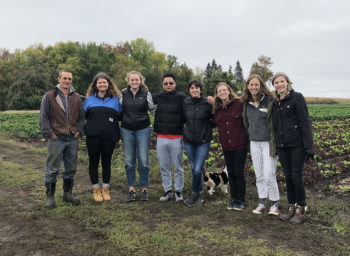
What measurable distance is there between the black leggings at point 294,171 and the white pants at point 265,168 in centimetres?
19

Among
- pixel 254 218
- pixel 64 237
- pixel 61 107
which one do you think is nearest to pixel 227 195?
pixel 254 218

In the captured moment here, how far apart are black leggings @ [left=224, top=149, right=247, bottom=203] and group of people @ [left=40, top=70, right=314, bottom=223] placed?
0.02 meters

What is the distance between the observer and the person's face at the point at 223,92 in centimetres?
474

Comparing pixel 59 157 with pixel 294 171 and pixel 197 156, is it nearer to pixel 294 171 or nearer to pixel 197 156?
pixel 197 156

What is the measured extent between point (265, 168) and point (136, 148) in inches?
90.1

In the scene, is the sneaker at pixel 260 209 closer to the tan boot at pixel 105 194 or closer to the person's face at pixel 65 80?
the tan boot at pixel 105 194

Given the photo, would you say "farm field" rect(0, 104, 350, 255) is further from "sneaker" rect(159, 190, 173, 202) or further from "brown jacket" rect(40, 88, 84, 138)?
"brown jacket" rect(40, 88, 84, 138)

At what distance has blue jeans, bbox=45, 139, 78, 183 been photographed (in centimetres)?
491

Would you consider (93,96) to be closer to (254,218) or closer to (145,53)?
(254,218)

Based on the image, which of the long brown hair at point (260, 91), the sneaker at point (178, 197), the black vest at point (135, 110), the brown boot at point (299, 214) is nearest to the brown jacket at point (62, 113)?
the black vest at point (135, 110)

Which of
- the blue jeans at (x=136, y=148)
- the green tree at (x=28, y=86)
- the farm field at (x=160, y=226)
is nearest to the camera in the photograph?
the farm field at (x=160, y=226)

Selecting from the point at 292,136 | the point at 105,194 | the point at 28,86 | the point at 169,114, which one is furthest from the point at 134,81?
the point at 28,86

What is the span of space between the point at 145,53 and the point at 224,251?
66.3 meters

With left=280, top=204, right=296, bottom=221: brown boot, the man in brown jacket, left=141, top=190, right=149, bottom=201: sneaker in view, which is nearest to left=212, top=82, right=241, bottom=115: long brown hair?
left=280, top=204, right=296, bottom=221: brown boot
